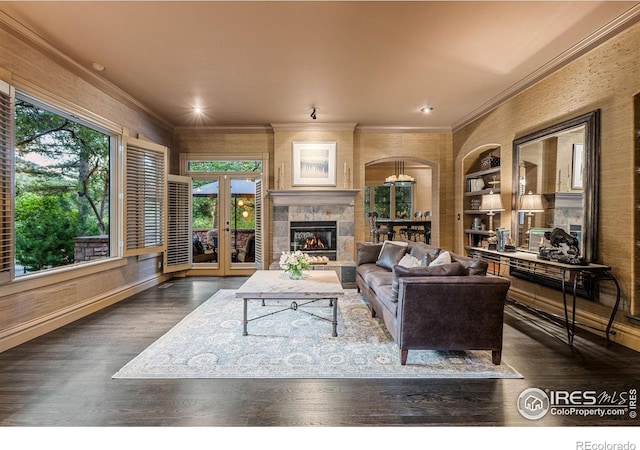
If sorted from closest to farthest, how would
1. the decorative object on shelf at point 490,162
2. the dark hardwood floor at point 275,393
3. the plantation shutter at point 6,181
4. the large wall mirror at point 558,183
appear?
the dark hardwood floor at point 275,393, the plantation shutter at point 6,181, the large wall mirror at point 558,183, the decorative object on shelf at point 490,162

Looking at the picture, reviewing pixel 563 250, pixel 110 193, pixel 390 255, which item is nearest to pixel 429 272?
pixel 390 255

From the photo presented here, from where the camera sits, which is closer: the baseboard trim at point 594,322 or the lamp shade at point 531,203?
the baseboard trim at point 594,322

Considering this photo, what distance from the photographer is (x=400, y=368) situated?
244 centimetres

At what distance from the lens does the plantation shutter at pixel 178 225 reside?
5.57 meters

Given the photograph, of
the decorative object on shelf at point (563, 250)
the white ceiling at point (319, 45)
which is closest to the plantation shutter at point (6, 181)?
the white ceiling at point (319, 45)

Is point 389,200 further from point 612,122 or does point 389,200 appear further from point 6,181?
point 6,181

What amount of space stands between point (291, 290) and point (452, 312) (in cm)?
152

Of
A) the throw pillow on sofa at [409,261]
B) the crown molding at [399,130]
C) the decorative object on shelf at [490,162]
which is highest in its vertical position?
the crown molding at [399,130]

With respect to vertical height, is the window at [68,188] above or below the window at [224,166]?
below

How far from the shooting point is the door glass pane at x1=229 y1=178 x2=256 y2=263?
6.37 meters

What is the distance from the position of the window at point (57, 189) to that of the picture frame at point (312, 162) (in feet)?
10.1

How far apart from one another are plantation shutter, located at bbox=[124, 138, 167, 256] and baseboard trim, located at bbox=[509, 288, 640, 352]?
5.75 metres

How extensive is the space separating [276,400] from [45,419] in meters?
1.41

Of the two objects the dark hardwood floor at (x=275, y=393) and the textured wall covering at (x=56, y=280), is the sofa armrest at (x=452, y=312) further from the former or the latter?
the textured wall covering at (x=56, y=280)
